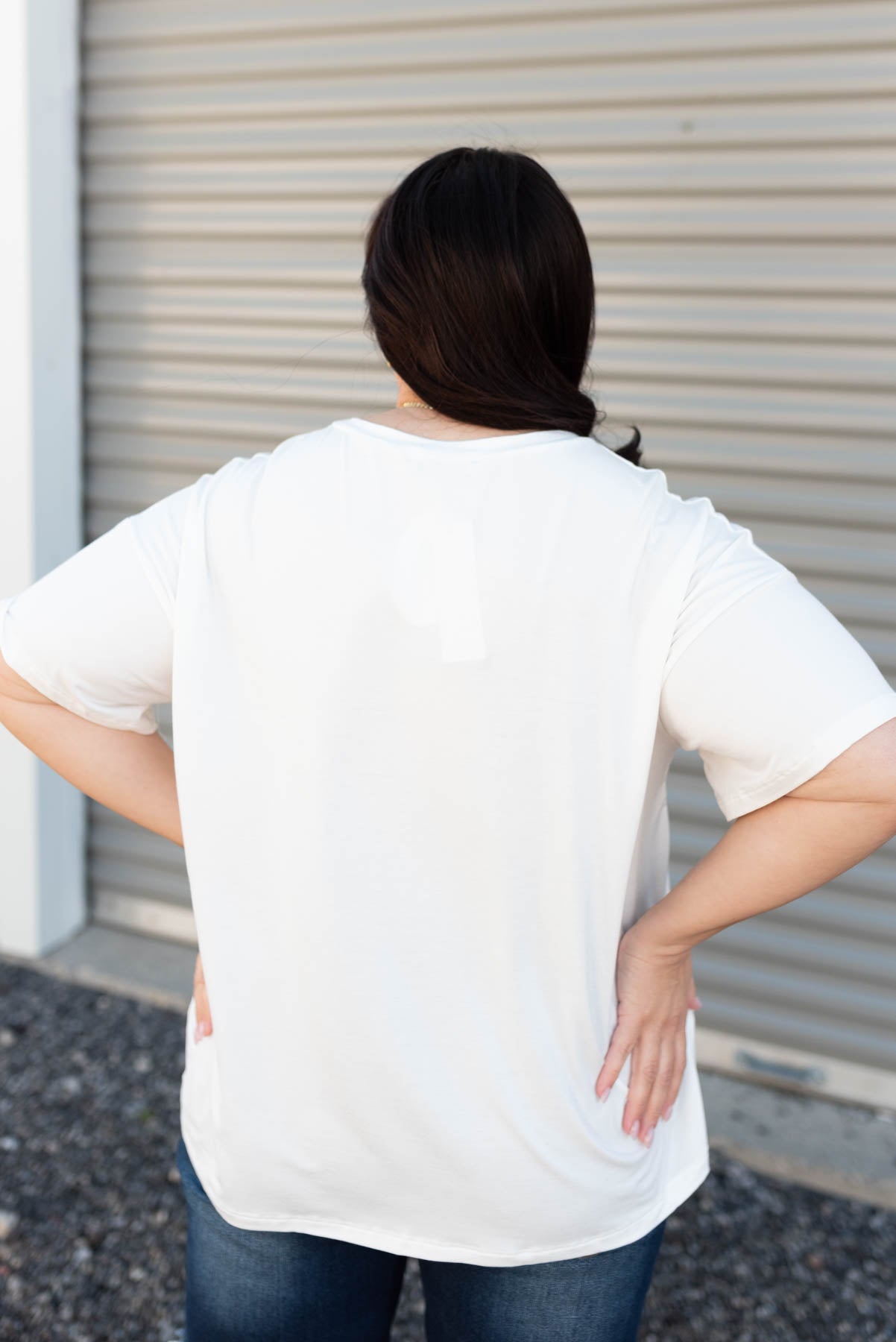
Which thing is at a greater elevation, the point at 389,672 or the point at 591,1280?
the point at 389,672

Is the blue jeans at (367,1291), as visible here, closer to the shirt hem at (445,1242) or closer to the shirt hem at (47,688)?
the shirt hem at (445,1242)

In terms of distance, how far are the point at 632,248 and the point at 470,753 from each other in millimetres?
2295

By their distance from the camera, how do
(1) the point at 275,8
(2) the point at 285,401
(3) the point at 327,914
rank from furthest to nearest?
(2) the point at 285,401, (1) the point at 275,8, (3) the point at 327,914

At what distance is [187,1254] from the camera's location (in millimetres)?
1354

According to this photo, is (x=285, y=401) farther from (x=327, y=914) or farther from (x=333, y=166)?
(x=327, y=914)

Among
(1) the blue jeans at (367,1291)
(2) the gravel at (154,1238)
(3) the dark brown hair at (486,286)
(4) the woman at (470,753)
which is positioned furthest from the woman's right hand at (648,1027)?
(2) the gravel at (154,1238)

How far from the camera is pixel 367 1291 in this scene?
1351mm

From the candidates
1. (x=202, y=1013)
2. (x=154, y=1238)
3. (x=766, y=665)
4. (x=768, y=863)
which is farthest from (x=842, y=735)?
(x=154, y=1238)

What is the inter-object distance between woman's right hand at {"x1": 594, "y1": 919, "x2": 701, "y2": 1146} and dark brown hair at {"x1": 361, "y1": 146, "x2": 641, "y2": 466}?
570 millimetres

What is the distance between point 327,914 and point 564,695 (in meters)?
0.33

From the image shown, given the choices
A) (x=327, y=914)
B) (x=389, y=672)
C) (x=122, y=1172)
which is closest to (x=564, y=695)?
(x=389, y=672)

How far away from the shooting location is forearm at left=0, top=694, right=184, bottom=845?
132cm

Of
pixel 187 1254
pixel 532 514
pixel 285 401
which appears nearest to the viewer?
pixel 532 514

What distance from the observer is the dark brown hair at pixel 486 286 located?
105 centimetres
